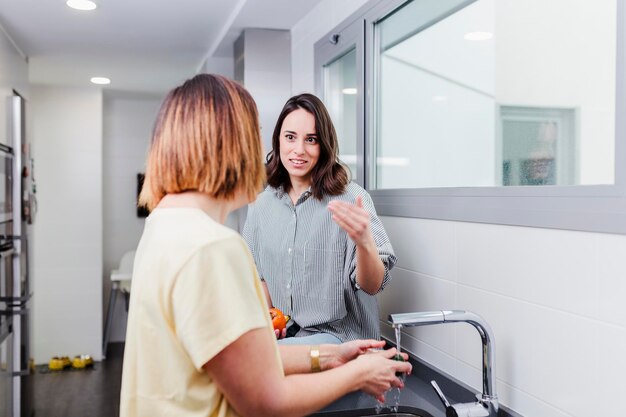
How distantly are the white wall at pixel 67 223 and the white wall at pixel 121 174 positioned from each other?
46 cm

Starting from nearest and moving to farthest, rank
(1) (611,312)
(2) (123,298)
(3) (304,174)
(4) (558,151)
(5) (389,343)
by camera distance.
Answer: (1) (611,312)
(4) (558,151)
(3) (304,174)
(5) (389,343)
(2) (123,298)

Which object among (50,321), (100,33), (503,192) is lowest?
(50,321)

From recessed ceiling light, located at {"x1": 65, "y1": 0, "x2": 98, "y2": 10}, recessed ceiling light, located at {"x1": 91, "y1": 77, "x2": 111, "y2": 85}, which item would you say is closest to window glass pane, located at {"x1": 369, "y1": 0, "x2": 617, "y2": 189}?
recessed ceiling light, located at {"x1": 65, "y1": 0, "x2": 98, "y2": 10}

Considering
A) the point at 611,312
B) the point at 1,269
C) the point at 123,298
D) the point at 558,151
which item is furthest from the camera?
the point at 123,298

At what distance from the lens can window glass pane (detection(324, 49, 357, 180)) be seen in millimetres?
2227

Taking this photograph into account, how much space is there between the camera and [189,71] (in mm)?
4207

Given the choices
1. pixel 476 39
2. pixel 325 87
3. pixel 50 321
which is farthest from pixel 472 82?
pixel 50 321

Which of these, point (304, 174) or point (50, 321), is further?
point (50, 321)

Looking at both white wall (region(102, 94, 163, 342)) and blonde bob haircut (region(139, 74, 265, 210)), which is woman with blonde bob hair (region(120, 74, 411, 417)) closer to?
blonde bob haircut (region(139, 74, 265, 210))

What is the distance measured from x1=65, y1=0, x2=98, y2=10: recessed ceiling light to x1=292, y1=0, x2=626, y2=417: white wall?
178 cm

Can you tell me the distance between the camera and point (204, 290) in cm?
76

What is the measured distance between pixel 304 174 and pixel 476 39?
0.60m

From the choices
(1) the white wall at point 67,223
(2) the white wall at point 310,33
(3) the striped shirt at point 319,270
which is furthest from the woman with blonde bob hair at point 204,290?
(1) the white wall at point 67,223

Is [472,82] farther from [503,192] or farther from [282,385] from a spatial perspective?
[282,385]
